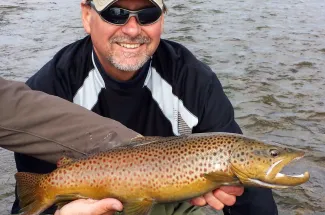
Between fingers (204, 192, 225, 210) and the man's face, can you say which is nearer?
fingers (204, 192, 225, 210)

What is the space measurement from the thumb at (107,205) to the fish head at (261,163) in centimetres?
75

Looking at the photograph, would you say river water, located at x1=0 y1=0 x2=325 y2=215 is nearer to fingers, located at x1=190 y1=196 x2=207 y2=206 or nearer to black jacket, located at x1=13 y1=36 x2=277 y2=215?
black jacket, located at x1=13 y1=36 x2=277 y2=215

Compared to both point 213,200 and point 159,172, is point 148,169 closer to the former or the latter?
point 159,172

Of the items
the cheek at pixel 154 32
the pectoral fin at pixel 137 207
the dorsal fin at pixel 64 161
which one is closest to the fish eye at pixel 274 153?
the pectoral fin at pixel 137 207

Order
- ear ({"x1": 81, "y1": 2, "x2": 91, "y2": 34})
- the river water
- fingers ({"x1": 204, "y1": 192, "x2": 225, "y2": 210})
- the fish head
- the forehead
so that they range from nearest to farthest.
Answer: the fish head → fingers ({"x1": 204, "y1": 192, "x2": 225, "y2": 210}) → the forehead → ear ({"x1": 81, "y1": 2, "x2": 91, "y2": 34}) → the river water

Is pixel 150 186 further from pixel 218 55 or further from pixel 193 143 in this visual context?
pixel 218 55

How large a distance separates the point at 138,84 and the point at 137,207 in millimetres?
1214

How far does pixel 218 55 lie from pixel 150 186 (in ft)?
24.6

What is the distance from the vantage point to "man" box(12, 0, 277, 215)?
389cm

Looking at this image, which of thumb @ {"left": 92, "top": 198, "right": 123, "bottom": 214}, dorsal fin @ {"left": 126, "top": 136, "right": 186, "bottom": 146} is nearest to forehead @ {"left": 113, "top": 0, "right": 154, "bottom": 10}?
dorsal fin @ {"left": 126, "top": 136, "right": 186, "bottom": 146}

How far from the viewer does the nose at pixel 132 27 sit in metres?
3.88

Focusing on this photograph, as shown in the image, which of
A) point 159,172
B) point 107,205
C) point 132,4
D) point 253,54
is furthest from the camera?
point 253,54

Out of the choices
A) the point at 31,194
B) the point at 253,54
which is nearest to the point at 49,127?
the point at 31,194

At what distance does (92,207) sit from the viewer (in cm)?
301
